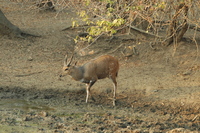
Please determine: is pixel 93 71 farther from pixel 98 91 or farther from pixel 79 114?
pixel 79 114

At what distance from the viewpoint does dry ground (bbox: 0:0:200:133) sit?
7742 millimetres

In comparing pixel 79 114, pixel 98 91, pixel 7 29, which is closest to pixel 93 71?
pixel 98 91

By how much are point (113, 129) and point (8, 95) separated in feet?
11.3

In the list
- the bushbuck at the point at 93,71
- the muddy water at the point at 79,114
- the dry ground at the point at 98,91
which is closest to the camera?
the muddy water at the point at 79,114

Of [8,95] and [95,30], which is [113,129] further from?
[8,95]

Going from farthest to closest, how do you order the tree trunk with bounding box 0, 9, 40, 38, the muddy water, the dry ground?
the tree trunk with bounding box 0, 9, 40, 38 < the dry ground < the muddy water

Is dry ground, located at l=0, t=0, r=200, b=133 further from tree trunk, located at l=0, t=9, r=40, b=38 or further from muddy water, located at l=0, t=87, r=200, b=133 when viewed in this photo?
tree trunk, located at l=0, t=9, r=40, b=38

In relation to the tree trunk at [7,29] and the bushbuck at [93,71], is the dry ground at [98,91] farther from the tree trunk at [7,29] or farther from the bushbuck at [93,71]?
the bushbuck at [93,71]

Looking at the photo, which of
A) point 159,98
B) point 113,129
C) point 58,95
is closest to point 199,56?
point 159,98

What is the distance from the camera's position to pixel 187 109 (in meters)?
8.84

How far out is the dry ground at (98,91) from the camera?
7.74 metres

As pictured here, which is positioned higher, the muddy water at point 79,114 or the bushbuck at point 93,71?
the bushbuck at point 93,71

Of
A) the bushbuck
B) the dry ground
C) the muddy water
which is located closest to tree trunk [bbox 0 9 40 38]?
the dry ground

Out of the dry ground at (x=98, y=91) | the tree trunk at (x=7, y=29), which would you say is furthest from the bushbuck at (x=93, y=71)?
the tree trunk at (x=7, y=29)
